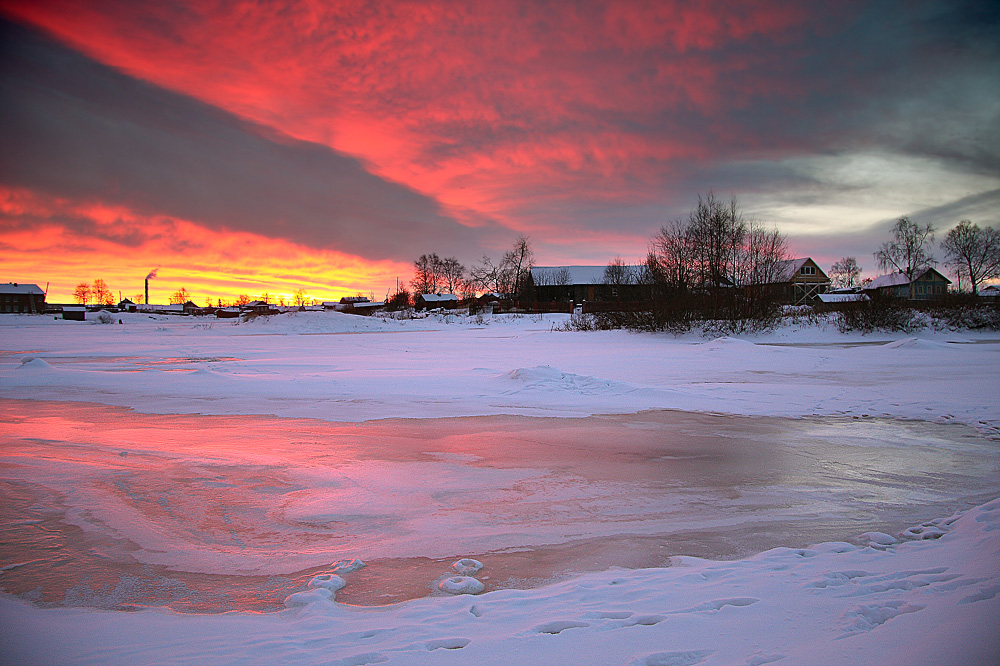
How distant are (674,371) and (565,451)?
8109 mm

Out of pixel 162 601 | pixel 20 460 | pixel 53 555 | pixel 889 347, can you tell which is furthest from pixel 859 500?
pixel 889 347

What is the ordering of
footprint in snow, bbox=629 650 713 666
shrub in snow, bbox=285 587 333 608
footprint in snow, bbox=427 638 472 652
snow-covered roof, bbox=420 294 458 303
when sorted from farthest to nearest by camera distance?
1. snow-covered roof, bbox=420 294 458 303
2. shrub in snow, bbox=285 587 333 608
3. footprint in snow, bbox=427 638 472 652
4. footprint in snow, bbox=629 650 713 666

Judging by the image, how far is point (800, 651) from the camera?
232 cm

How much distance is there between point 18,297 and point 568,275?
10636 centimetres

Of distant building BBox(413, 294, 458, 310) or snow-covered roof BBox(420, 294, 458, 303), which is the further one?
snow-covered roof BBox(420, 294, 458, 303)

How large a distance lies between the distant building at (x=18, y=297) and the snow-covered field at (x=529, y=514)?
124 m

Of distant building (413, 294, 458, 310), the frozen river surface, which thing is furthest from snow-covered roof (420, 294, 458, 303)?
the frozen river surface

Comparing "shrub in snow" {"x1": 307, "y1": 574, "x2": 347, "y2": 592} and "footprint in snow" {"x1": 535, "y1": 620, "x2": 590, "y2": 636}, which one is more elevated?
"footprint in snow" {"x1": 535, "y1": 620, "x2": 590, "y2": 636}

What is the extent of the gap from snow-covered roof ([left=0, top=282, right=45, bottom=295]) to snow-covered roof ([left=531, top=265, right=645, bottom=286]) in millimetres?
100138

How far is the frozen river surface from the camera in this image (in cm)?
344

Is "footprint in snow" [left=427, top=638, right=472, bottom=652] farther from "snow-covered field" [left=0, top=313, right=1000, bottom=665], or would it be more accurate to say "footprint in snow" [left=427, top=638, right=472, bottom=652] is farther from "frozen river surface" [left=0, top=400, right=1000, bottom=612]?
"frozen river surface" [left=0, top=400, right=1000, bottom=612]

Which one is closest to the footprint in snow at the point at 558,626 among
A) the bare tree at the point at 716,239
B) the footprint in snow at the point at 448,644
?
the footprint in snow at the point at 448,644

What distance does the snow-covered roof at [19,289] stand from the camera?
10440 cm

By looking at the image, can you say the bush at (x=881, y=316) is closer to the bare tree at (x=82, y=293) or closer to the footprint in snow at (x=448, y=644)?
the footprint in snow at (x=448, y=644)
